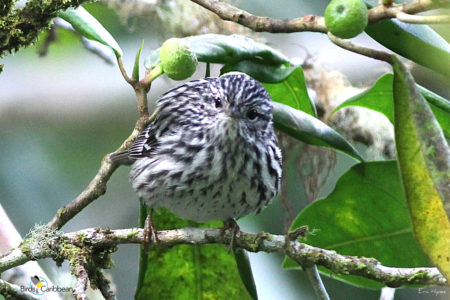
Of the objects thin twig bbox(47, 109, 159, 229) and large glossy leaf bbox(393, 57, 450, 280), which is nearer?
large glossy leaf bbox(393, 57, 450, 280)

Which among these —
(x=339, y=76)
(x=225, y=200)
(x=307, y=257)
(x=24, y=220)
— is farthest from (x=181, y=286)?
(x=339, y=76)

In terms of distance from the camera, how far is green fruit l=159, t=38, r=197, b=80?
191cm

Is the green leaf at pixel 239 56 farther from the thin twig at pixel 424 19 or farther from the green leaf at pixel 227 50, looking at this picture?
the thin twig at pixel 424 19

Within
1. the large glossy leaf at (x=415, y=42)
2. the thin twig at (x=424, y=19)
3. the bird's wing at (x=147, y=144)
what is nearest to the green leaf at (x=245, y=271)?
the bird's wing at (x=147, y=144)

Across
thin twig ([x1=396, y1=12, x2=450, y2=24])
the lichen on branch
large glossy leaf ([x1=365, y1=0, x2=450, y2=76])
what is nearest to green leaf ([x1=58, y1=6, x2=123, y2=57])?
the lichen on branch

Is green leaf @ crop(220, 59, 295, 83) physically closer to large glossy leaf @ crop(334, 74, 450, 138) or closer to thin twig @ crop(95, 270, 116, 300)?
large glossy leaf @ crop(334, 74, 450, 138)

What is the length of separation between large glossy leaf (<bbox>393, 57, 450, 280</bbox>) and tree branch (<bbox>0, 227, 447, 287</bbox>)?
0.24 meters

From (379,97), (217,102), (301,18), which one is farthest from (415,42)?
(217,102)

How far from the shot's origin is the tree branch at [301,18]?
1.46 meters

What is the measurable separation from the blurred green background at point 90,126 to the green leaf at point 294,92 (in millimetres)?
1289

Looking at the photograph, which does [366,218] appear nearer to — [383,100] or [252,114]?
[383,100]

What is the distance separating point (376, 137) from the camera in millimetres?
4020

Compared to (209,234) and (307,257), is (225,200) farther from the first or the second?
(307,257)

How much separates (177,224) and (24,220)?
1.70 metres
